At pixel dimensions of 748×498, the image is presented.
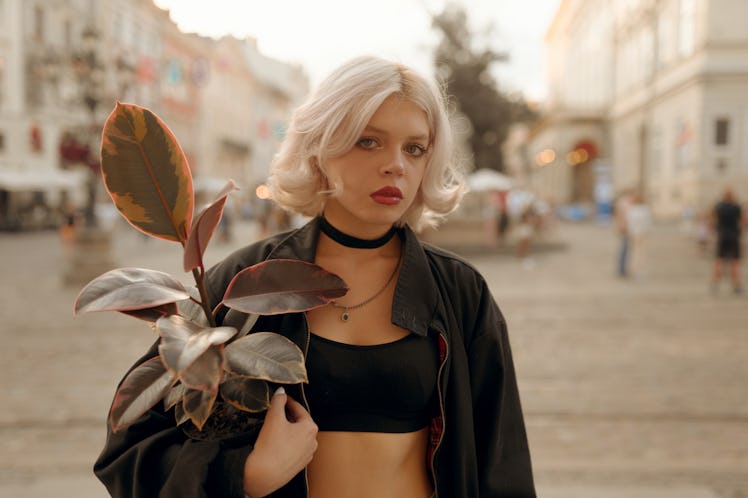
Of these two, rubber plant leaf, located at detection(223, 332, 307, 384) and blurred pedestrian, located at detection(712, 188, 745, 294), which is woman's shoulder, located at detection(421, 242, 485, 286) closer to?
rubber plant leaf, located at detection(223, 332, 307, 384)

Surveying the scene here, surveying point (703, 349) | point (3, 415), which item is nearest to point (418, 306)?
point (3, 415)

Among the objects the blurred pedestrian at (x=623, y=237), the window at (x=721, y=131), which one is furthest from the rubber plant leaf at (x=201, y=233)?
the window at (x=721, y=131)

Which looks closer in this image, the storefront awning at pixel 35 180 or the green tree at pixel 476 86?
the storefront awning at pixel 35 180

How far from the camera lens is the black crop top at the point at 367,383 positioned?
1.52m

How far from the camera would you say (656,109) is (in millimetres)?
34750

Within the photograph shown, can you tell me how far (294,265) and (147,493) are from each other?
1.87 ft

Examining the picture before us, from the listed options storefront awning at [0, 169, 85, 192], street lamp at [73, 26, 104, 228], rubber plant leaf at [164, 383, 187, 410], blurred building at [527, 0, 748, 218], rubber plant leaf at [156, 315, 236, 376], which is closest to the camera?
rubber plant leaf at [156, 315, 236, 376]

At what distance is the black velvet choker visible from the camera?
5.51 feet

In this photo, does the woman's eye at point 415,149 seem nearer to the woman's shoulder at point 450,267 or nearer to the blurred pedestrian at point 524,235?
the woman's shoulder at point 450,267

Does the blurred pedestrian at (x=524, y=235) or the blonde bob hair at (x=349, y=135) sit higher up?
the blonde bob hair at (x=349, y=135)

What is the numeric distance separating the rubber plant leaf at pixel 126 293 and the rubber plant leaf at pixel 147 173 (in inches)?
3.3

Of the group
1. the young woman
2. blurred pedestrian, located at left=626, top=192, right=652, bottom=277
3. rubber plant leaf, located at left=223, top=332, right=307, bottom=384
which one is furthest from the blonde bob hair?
blurred pedestrian, located at left=626, top=192, right=652, bottom=277

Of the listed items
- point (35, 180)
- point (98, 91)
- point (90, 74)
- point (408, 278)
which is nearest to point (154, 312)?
point (408, 278)

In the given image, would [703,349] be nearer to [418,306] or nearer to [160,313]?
[418,306]
